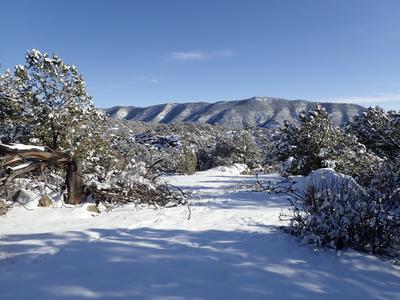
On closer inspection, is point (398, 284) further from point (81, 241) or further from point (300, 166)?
point (300, 166)

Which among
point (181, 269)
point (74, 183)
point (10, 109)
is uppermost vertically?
point (10, 109)

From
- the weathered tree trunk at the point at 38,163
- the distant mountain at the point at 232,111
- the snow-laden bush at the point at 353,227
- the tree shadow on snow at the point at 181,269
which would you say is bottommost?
the tree shadow on snow at the point at 181,269

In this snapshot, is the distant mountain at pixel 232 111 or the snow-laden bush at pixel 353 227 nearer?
the snow-laden bush at pixel 353 227

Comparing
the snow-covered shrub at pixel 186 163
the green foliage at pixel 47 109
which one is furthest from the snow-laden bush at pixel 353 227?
the snow-covered shrub at pixel 186 163

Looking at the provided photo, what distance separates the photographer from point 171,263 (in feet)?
15.0

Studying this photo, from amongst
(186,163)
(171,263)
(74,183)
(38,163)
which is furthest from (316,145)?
(171,263)

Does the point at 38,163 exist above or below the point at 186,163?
above

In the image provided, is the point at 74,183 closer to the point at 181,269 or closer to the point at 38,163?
the point at 38,163

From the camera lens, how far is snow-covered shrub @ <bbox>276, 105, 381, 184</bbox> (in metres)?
15.8

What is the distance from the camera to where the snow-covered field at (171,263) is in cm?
389

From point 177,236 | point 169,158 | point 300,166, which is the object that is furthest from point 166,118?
point 177,236

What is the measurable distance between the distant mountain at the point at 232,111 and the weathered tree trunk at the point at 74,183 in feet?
358

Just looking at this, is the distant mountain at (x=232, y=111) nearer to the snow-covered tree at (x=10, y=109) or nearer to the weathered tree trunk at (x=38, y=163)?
the snow-covered tree at (x=10, y=109)

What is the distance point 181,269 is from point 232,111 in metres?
140
